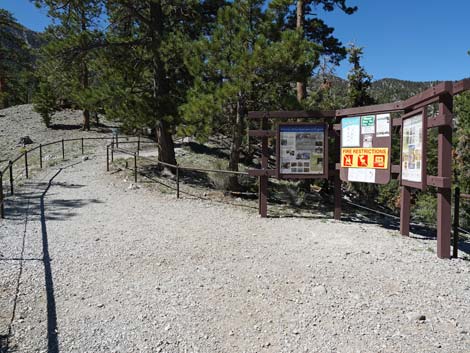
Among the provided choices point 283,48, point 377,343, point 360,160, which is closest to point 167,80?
point 283,48

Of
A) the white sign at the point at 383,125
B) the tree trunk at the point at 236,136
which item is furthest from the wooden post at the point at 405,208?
the tree trunk at the point at 236,136

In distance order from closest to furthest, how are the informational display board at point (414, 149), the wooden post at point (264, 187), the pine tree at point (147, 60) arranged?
the informational display board at point (414, 149) < the wooden post at point (264, 187) < the pine tree at point (147, 60)

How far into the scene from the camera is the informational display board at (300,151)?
807 cm

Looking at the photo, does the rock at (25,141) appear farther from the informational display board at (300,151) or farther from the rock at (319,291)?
the rock at (319,291)

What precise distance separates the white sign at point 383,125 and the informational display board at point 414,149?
0.33m

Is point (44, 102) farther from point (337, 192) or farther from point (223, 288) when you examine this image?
point (223, 288)

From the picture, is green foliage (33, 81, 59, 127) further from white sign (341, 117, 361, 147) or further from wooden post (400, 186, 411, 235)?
wooden post (400, 186, 411, 235)

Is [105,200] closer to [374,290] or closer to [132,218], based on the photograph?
[132,218]

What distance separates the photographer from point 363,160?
23.8 feet

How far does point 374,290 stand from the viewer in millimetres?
4254

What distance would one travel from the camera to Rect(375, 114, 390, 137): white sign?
675cm

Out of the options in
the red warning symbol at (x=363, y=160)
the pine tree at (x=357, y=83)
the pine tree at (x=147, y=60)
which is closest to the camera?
the red warning symbol at (x=363, y=160)

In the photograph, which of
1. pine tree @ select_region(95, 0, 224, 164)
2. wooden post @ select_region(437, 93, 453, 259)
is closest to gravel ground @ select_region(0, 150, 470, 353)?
wooden post @ select_region(437, 93, 453, 259)

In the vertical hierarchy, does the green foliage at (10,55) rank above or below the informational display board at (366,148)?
above
